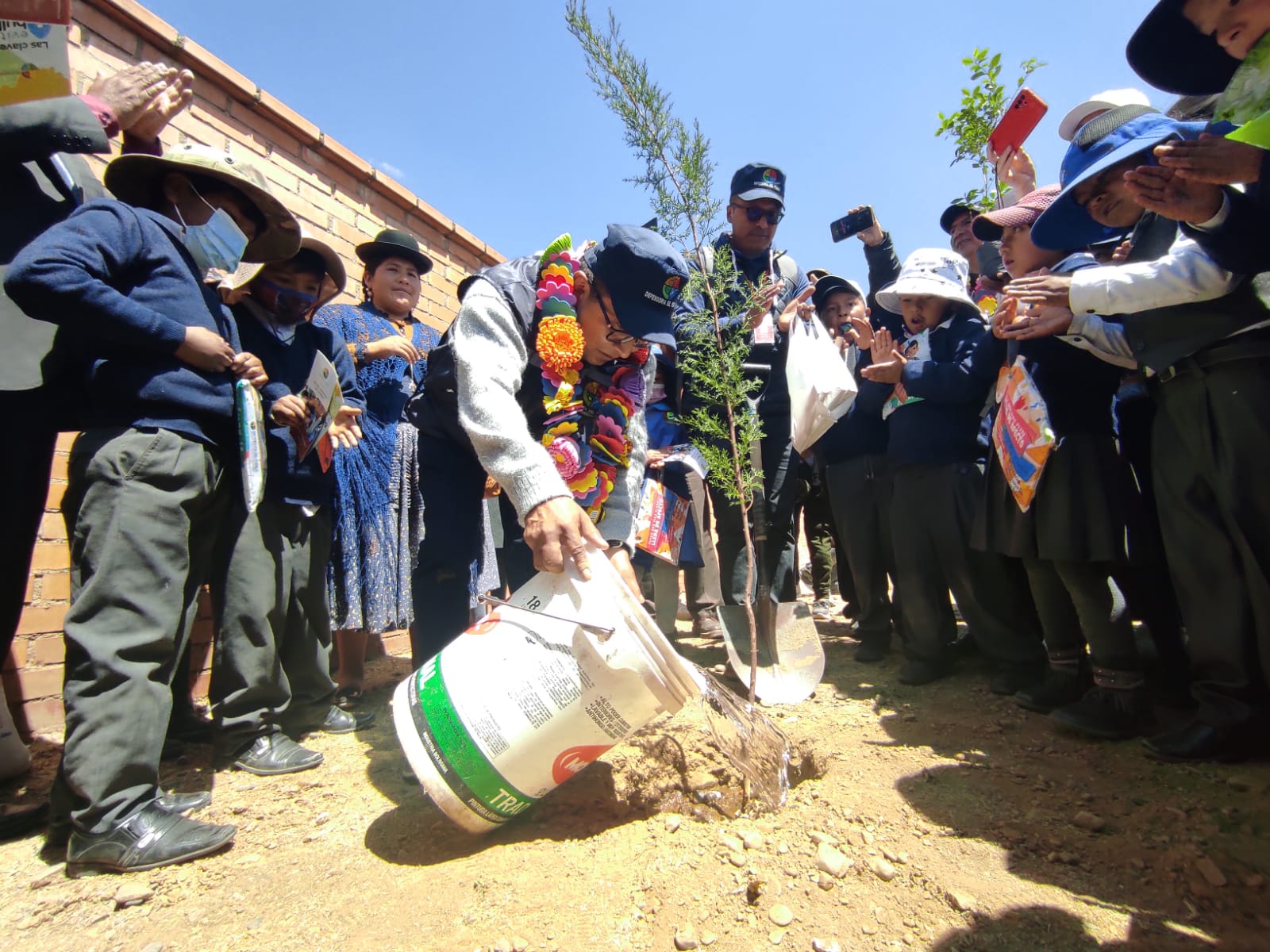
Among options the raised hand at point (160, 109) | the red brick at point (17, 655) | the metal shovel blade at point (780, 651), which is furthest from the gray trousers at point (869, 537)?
the red brick at point (17, 655)

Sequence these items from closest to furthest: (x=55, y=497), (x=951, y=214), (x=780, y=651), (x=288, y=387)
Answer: (x=288, y=387)
(x=55, y=497)
(x=780, y=651)
(x=951, y=214)

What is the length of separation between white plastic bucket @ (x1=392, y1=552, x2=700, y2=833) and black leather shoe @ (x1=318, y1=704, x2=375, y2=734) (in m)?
1.19

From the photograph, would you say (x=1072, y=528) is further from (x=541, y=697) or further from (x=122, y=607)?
(x=122, y=607)

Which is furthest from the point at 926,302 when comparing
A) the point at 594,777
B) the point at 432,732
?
the point at 432,732

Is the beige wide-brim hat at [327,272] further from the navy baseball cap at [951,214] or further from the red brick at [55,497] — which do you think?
the navy baseball cap at [951,214]

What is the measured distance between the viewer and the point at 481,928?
1.33 metres

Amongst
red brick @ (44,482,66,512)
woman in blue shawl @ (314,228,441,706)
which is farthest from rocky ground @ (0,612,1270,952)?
red brick @ (44,482,66,512)

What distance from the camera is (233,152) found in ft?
11.4

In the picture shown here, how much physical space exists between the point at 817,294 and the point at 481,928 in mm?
3550

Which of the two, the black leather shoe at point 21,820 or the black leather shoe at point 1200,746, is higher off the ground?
the black leather shoe at point 21,820

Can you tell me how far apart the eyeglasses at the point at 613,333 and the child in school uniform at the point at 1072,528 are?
130 centimetres

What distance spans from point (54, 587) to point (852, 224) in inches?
170

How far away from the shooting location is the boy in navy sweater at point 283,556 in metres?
2.16

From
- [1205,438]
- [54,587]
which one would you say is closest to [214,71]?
[54,587]
